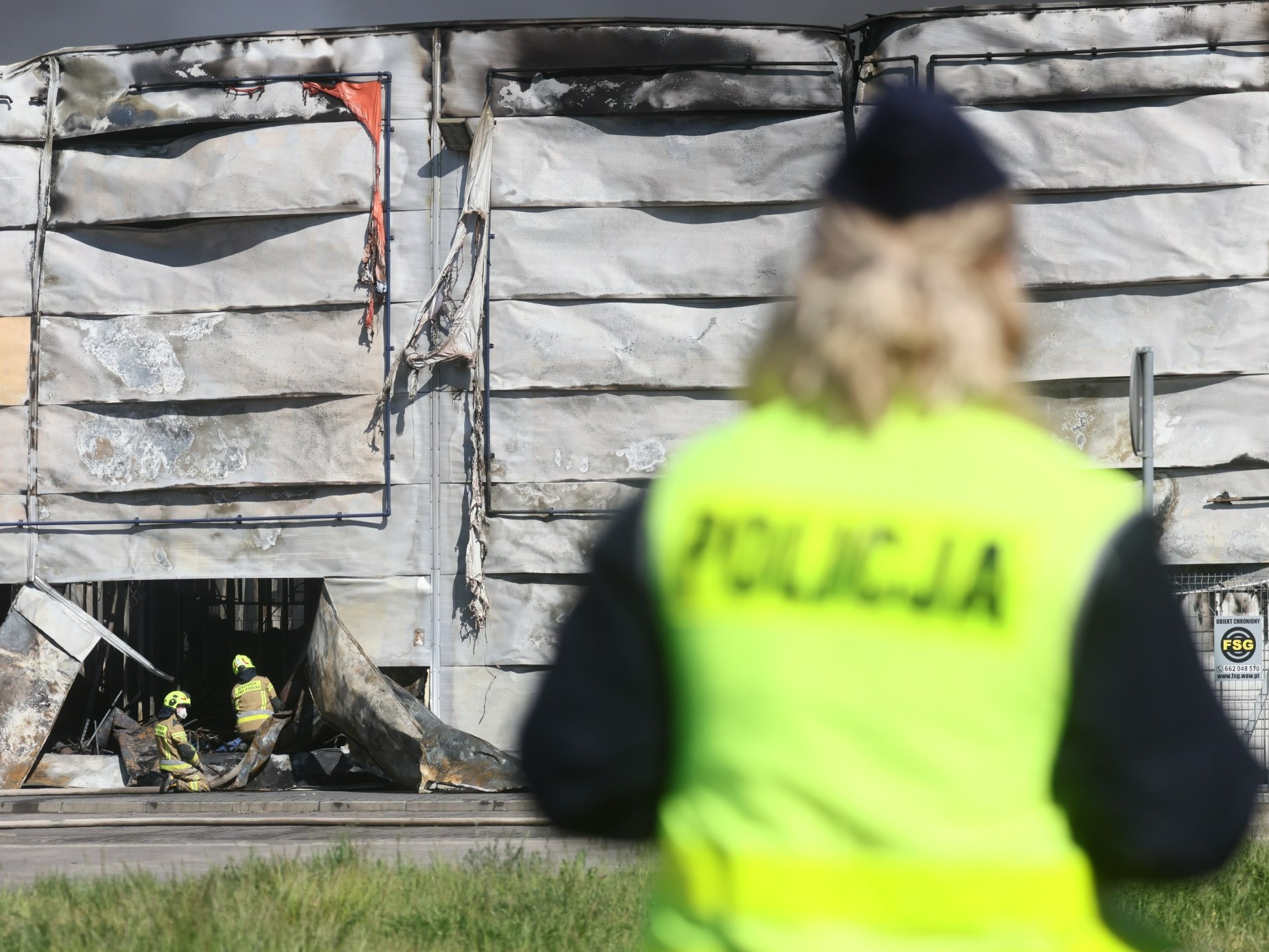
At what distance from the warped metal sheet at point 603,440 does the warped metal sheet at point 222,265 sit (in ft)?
7.70

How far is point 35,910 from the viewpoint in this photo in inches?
239

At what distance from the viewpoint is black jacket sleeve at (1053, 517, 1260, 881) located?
150cm

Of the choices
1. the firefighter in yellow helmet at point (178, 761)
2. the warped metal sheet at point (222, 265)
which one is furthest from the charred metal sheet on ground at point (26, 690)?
the warped metal sheet at point (222, 265)

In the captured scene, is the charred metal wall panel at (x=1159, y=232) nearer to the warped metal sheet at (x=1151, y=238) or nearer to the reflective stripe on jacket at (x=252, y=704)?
the warped metal sheet at (x=1151, y=238)

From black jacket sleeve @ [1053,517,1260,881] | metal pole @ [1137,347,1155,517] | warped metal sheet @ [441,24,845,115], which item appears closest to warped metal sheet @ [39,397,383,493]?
warped metal sheet @ [441,24,845,115]

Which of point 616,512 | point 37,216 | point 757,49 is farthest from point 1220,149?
point 616,512

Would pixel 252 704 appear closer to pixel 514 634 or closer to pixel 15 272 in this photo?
pixel 514 634

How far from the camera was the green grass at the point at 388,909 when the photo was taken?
555 centimetres

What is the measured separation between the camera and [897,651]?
1.54 meters

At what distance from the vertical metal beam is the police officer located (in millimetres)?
15611

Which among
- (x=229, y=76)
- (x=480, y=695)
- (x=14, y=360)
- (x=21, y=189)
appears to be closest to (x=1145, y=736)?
(x=480, y=695)

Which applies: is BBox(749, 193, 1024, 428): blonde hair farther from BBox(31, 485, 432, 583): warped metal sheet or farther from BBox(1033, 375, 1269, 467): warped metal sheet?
BBox(31, 485, 432, 583): warped metal sheet

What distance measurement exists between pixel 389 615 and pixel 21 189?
691 centimetres

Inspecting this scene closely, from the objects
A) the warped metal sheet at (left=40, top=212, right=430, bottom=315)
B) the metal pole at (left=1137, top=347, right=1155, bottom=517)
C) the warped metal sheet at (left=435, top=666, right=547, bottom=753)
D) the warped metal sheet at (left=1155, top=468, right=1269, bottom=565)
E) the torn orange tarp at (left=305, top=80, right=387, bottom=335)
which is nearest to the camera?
the metal pole at (left=1137, top=347, right=1155, bottom=517)
